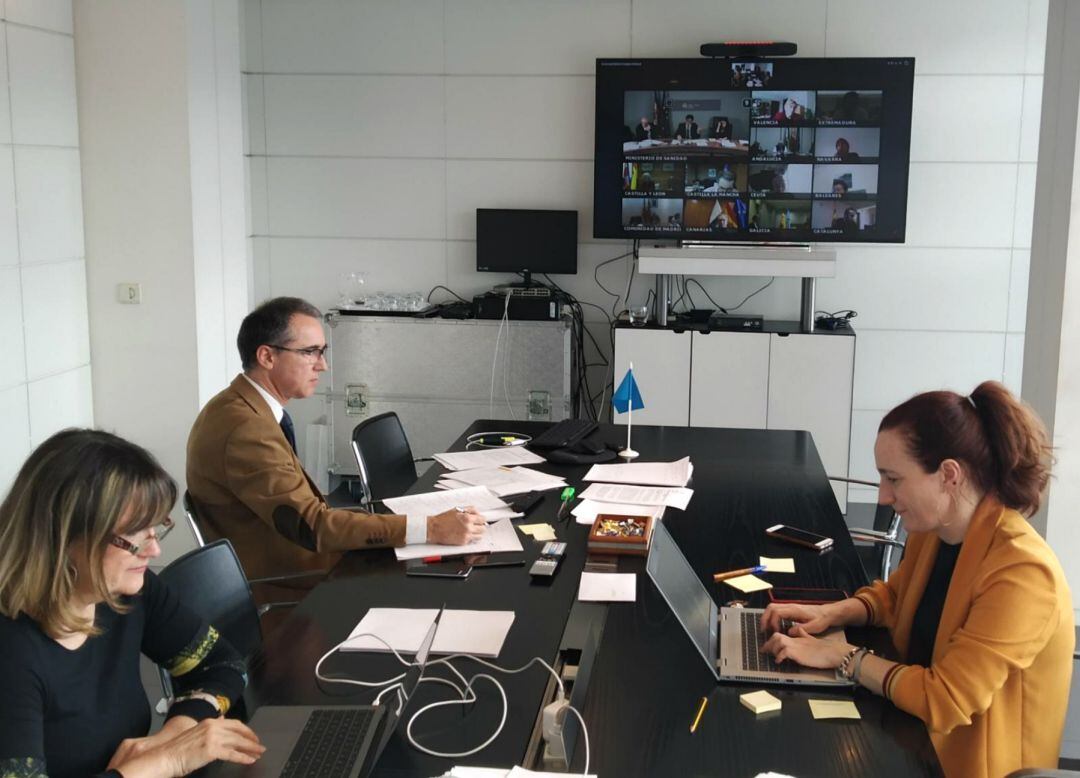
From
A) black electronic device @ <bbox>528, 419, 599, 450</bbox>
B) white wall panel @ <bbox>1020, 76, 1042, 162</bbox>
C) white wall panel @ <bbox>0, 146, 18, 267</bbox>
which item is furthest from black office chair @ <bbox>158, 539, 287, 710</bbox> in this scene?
white wall panel @ <bbox>1020, 76, 1042, 162</bbox>

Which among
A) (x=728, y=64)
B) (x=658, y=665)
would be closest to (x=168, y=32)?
(x=728, y=64)

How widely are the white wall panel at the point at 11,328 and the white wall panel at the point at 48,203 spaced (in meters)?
0.15

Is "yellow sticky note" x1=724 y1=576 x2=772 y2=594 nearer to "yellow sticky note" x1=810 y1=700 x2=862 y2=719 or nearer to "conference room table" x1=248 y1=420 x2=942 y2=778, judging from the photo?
"conference room table" x1=248 y1=420 x2=942 y2=778

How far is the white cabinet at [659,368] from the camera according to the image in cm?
583

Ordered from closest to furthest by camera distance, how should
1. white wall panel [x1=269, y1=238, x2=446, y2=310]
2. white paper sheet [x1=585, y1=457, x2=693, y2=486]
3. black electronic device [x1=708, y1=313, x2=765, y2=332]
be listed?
white paper sheet [x1=585, y1=457, x2=693, y2=486] → black electronic device [x1=708, y1=313, x2=765, y2=332] → white wall panel [x1=269, y1=238, x2=446, y2=310]

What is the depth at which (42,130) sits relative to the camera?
4859 millimetres

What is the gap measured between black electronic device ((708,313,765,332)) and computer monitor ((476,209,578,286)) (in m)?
0.83

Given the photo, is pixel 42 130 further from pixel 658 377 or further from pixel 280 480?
pixel 658 377

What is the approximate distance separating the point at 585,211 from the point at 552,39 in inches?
36.7

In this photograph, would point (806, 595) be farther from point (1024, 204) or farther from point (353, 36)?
point (353, 36)

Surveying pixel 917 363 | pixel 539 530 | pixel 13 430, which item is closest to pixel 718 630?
pixel 539 530

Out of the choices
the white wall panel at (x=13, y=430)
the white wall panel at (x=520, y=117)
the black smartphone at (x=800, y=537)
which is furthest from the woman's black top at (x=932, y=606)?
the white wall panel at (x=520, y=117)

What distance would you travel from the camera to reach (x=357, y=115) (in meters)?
6.30

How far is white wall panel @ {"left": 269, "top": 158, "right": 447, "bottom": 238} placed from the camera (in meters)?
6.34
